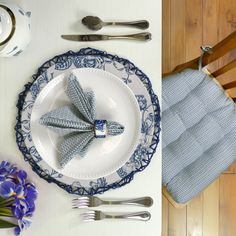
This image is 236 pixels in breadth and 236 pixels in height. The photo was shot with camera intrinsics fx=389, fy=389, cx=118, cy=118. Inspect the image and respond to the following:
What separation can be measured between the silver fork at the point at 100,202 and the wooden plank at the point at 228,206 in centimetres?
71

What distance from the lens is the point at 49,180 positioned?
26.7 inches

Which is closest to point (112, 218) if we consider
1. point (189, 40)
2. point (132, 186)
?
point (132, 186)

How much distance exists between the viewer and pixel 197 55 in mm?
1329

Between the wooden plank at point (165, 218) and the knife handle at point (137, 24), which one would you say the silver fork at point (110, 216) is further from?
the wooden plank at point (165, 218)

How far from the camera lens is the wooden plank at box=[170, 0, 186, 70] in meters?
1.33

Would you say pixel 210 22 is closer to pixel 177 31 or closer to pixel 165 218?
pixel 177 31

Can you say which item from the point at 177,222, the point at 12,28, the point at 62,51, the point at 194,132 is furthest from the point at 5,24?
the point at 177,222

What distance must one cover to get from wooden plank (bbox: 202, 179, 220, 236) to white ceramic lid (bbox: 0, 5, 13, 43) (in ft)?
3.08

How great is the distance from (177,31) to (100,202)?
0.83m

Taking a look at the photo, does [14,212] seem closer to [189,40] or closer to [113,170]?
[113,170]

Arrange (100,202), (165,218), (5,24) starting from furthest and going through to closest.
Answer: (165,218), (100,202), (5,24)

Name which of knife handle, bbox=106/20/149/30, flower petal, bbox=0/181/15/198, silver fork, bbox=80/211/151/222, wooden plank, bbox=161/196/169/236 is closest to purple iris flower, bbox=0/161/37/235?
flower petal, bbox=0/181/15/198

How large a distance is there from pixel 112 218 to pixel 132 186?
0.22 ft

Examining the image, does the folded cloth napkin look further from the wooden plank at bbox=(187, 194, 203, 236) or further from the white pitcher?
the wooden plank at bbox=(187, 194, 203, 236)
